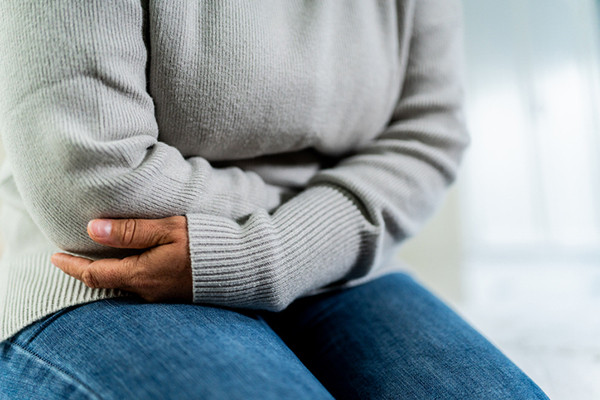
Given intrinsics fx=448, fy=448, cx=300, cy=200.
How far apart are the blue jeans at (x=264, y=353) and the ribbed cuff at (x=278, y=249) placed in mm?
38

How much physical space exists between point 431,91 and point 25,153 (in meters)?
0.58

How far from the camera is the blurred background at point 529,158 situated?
165 centimetres

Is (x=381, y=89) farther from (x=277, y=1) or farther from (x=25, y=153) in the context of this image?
(x=25, y=153)

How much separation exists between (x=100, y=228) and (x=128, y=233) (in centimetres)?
3

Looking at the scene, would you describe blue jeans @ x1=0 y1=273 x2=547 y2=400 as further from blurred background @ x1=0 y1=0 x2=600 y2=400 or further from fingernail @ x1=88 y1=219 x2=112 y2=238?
blurred background @ x1=0 y1=0 x2=600 y2=400

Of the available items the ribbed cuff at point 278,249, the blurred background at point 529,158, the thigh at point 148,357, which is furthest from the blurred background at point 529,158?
the thigh at point 148,357

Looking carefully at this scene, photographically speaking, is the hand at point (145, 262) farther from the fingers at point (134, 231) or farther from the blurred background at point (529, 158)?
the blurred background at point (529, 158)

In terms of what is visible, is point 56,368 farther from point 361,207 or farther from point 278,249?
point 361,207

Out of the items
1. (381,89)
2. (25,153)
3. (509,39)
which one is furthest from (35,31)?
(509,39)

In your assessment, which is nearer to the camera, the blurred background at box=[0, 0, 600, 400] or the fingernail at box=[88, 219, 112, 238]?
the fingernail at box=[88, 219, 112, 238]


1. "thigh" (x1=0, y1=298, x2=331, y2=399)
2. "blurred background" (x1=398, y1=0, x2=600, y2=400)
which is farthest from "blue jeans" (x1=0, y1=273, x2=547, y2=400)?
"blurred background" (x1=398, y1=0, x2=600, y2=400)

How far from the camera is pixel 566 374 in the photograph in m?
0.83

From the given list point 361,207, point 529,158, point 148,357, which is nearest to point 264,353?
point 148,357

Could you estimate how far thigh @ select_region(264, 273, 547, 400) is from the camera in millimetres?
521
